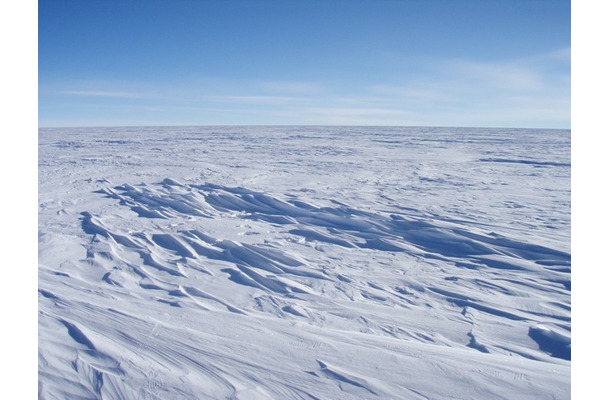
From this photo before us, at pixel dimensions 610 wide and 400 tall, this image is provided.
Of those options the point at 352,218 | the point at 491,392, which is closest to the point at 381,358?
the point at 491,392

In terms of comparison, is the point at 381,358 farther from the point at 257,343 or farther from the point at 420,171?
the point at 420,171

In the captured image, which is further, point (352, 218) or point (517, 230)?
point (352, 218)
